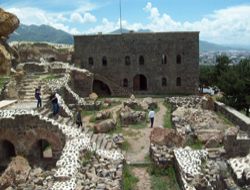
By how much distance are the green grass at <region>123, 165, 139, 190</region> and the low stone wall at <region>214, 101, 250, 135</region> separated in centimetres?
867

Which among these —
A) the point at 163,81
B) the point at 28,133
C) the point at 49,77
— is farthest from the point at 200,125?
the point at 163,81

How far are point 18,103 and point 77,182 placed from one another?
1061cm

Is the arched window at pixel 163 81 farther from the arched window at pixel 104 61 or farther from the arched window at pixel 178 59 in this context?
the arched window at pixel 104 61

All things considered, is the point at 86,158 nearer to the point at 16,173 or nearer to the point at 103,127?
the point at 16,173

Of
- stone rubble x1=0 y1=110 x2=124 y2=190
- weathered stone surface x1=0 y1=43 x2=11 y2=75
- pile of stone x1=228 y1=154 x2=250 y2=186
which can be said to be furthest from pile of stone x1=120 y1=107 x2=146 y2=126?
weathered stone surface x1=0 y1=43 x2=11 y2=75

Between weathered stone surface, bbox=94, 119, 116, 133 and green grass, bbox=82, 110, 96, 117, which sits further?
green grass, bbox=82, 110, 96, 117

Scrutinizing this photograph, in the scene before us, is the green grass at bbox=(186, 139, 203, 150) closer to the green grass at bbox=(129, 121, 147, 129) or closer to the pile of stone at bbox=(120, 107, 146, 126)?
the green grass at bbox=(129, 121, 147, 129)

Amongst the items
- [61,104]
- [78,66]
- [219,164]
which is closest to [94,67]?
[78,66]

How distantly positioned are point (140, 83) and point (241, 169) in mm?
27105

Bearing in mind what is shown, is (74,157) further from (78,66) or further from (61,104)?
(78,66)

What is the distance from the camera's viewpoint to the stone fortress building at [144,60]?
135 ft

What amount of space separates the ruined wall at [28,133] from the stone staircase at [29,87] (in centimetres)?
401

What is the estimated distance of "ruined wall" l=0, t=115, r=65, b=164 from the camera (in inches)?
794

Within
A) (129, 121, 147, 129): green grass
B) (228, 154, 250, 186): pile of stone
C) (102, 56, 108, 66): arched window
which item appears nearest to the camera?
(228, 154, 250, 186): pile of stone
